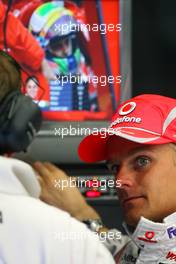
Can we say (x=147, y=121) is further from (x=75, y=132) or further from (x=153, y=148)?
(x=75, y=132)

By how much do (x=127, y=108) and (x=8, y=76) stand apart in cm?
24

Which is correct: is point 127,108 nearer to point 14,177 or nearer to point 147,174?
point 147,174

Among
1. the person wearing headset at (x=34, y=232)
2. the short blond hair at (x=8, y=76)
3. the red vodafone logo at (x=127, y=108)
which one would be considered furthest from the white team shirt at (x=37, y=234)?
the red vodafone logo at (x=127, y=108)

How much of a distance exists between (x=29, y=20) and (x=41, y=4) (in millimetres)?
55

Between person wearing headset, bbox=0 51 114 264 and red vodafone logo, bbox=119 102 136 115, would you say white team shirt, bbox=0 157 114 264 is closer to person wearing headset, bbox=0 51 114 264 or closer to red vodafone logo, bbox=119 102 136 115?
person wearing headset, bbox=0 51 114 264

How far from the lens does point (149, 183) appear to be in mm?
1056

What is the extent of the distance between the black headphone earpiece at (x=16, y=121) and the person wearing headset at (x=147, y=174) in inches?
5.9

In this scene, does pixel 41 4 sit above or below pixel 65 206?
above

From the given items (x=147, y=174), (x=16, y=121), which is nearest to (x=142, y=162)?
(x=147, y=174)

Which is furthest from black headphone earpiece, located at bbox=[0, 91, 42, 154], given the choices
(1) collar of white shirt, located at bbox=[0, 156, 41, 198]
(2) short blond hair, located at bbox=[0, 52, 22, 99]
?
(1) collar of white shirt, located at bbox=[0, 156, 41, 198]

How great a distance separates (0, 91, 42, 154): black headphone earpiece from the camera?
3.43 ft

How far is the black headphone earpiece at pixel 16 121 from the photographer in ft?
3.43

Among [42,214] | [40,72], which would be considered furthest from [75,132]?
[42,214]

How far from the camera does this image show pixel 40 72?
1.61 meters
